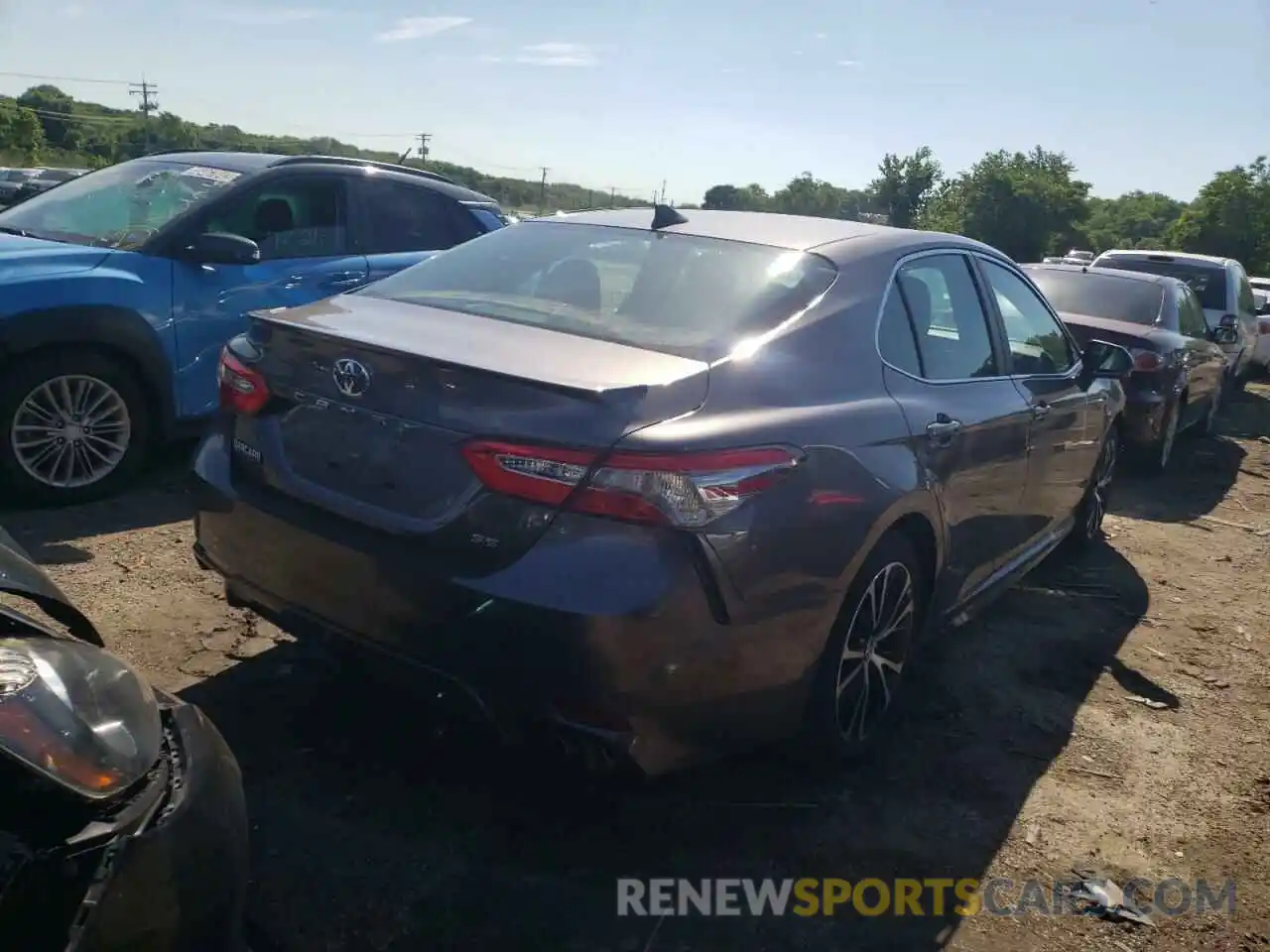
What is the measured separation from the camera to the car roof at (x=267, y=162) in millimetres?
6039

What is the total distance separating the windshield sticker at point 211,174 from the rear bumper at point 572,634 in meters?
3.60

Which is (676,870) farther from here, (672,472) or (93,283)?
(93,283)

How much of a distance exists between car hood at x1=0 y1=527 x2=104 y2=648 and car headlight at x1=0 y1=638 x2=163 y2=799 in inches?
5.6

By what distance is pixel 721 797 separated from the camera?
3258 mm

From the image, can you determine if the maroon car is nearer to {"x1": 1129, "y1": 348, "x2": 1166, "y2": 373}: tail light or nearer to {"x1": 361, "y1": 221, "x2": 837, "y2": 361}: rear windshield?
{"x1": 1129, "y1": 348, "x2": 1166, "y2": 373}: tail light

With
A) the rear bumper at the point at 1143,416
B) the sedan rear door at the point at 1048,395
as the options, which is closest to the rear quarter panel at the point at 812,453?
the sedan rear door at the point at 1048,395

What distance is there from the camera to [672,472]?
8.18 ft

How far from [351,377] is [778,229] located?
1665 millimetres

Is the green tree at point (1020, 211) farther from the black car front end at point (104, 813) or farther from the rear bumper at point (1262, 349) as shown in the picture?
the black car front end at point (104, 813)

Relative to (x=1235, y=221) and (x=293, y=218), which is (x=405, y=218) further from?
(x=1235, y=221)

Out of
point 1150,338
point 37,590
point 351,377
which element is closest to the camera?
point 37,590

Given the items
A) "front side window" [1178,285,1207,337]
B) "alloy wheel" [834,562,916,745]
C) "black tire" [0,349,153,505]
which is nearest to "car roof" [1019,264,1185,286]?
"front side window" [1178,285,1207,337]

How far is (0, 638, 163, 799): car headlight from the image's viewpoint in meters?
1.56

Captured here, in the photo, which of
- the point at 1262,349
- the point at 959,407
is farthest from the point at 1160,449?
the point at 1262,349
